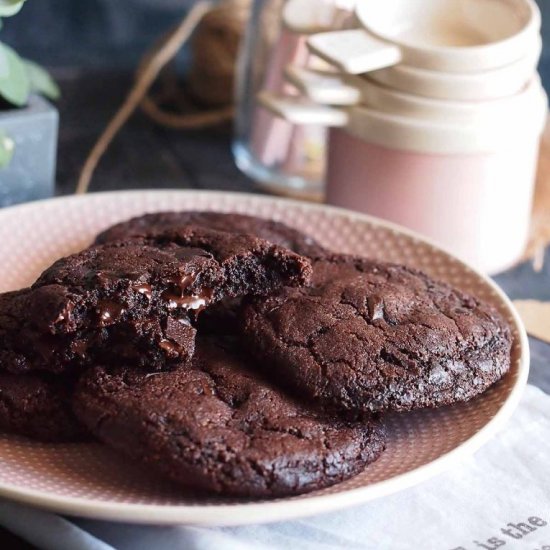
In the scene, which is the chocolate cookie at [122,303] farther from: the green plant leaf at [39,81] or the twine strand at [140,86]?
the twine strand at [140,86]

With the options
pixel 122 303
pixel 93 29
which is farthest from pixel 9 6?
pixel 93 29

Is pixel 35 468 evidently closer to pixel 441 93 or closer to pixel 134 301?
pixel 134 301

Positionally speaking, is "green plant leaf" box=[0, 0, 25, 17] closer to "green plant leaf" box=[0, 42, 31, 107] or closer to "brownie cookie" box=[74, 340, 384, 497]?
"green plant leaf" box=[0, 42, 31, 107]

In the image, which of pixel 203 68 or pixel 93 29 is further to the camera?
pixel 93 29

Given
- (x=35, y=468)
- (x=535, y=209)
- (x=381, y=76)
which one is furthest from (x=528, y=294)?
(x=35, y=468)

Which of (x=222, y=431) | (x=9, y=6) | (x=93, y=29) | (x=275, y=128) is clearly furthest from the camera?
(x=93, y=29)

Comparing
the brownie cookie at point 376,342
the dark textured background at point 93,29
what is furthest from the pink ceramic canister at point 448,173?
the dark textured background at point 93,29

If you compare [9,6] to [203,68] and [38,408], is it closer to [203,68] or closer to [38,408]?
[38,408]

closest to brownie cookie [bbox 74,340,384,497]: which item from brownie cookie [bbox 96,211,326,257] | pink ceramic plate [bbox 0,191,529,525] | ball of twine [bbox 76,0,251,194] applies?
pink ceramic plate [bbox 0,191,529,525]
